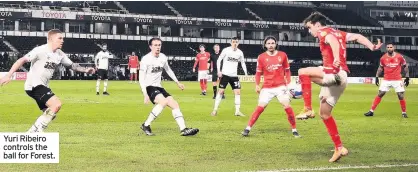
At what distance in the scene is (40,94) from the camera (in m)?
11.1

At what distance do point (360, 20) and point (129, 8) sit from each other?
33.8 meters

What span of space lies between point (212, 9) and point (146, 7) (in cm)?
999

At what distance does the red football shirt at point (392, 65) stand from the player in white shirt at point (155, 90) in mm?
9013

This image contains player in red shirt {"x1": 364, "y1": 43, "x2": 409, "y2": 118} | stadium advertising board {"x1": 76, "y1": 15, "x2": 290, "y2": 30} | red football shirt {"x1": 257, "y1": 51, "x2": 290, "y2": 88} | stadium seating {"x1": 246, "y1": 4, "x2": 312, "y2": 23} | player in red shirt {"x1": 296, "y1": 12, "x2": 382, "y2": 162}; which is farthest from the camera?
stadium seating {"x1": 246, "y1": 4, "x2": 312, "y2": 23}

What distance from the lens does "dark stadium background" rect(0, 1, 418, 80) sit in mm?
66812

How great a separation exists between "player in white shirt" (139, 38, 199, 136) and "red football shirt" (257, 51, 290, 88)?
197 cm

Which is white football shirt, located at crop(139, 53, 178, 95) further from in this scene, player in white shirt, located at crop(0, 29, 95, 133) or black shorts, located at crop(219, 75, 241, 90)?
black shorts, located at crop(219, 75, 241, 90)

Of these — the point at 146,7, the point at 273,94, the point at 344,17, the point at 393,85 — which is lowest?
the point at 393,85

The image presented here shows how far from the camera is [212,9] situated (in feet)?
273

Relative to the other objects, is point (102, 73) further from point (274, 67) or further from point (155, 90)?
point (274, 67)

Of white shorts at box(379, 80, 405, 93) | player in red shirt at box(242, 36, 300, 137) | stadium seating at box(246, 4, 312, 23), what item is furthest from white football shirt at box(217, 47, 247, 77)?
stadium seating at box(246, 4, 312, 23)

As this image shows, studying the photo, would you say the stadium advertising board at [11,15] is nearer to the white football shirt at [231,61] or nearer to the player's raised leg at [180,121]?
the white football shirt at [231,61]

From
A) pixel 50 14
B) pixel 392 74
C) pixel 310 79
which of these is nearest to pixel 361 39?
pixel 310 79

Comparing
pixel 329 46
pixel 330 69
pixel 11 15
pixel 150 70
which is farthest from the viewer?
pixel 11 15
